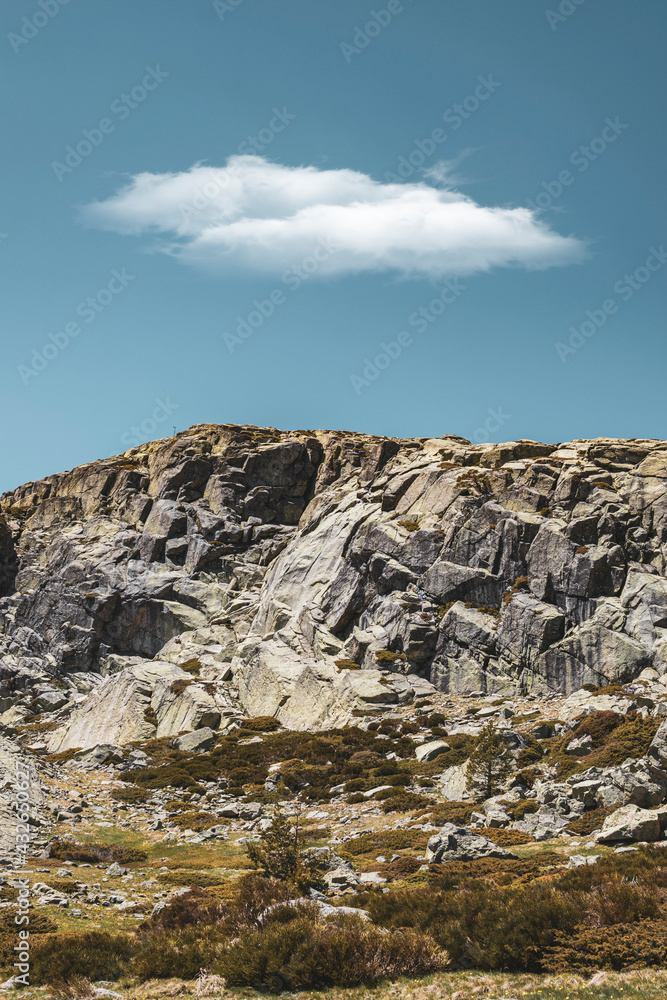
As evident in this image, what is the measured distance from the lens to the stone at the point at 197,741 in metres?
55.8

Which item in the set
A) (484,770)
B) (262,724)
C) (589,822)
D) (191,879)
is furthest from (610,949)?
(262,724)

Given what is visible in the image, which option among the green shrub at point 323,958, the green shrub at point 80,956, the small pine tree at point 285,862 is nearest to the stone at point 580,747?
the small pine tree at point 285,862

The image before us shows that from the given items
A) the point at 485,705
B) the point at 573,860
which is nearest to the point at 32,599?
the point at 485,705

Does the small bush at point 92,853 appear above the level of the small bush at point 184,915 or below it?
below

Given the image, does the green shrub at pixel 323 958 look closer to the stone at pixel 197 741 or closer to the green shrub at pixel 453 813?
the green shrub at pixel 453 813

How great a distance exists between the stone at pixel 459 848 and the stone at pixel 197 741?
34169 millimetres

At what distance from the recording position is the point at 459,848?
79.9 ft

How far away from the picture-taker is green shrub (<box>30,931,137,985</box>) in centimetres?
1563

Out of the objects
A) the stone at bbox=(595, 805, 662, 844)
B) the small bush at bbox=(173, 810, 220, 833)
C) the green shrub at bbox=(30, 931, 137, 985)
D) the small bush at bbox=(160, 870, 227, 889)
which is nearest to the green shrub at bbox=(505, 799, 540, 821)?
the stone at bbox=(595, 805, 662, 844)

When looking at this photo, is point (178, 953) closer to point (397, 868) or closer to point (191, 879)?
point (191, 879)

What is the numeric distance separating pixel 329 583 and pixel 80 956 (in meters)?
57.2

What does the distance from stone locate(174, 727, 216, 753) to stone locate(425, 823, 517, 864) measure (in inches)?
1345

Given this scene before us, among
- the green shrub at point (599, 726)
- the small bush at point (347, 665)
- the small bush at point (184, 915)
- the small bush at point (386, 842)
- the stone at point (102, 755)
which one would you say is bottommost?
the stone at point (102, 755)

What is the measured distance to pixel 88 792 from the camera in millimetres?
44750
